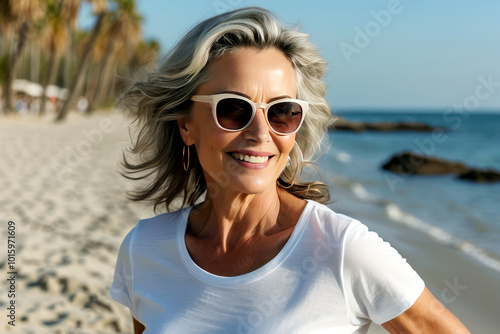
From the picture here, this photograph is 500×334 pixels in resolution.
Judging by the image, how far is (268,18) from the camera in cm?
188

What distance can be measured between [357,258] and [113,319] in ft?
8.34

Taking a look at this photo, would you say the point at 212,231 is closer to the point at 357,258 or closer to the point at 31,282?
the point at 357,258

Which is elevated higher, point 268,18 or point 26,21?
point 268,18

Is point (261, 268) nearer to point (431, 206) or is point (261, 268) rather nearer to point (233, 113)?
point (233, 113)

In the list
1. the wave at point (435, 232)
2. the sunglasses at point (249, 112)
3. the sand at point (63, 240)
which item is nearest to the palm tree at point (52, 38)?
the sand at point (63, 240)

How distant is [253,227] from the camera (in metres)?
1.99

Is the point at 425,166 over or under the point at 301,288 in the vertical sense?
under

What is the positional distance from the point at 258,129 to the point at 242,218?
16.2 inches

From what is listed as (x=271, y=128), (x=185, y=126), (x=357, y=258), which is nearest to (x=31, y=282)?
(x=185, y=126)

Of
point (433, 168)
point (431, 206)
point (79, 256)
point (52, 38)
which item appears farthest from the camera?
point (52, 38)

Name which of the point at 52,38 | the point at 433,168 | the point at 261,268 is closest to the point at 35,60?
the point at 52,38

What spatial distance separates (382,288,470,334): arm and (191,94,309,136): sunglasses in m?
0.73

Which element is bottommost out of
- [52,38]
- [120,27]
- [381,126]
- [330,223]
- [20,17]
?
[381,126]

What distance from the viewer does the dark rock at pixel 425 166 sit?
16344mm
